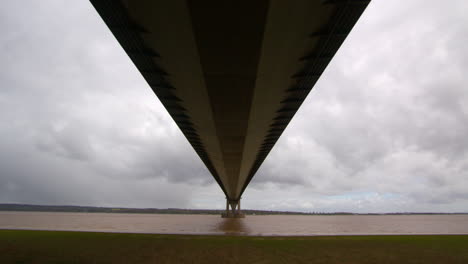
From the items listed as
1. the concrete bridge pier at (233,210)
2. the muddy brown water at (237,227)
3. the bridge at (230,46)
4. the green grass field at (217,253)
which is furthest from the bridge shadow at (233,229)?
the concrete bridge pier at (233,210)

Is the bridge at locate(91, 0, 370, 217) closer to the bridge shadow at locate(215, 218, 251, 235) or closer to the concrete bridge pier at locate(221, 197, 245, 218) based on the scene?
the bridge shadow at locate(215, 218, 251, 235)

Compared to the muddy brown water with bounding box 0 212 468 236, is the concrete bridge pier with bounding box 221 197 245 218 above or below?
above

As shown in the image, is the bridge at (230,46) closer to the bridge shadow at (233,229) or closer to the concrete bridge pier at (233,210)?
the bridge shadow at (233,229)

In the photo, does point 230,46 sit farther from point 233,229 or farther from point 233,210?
point 233,210

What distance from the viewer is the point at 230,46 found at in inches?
372

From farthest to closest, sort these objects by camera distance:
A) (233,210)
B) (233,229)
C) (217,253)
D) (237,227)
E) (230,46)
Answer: (233,210), (237,227), (233,229), (217,253), (230,46)


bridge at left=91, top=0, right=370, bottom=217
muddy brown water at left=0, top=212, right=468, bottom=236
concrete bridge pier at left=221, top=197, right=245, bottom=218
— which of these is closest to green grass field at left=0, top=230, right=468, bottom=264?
bridge at left=91, top=0, right=370, bottom=217

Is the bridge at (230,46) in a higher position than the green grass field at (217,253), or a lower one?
higher

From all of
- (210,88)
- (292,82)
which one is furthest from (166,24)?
(292,82)

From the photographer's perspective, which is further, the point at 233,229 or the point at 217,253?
the point at 233,229

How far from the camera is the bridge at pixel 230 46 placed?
26.3 feet

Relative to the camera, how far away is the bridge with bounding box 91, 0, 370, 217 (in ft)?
26.3

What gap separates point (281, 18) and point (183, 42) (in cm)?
275

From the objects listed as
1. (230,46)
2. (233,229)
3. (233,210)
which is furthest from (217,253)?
(233,210)
